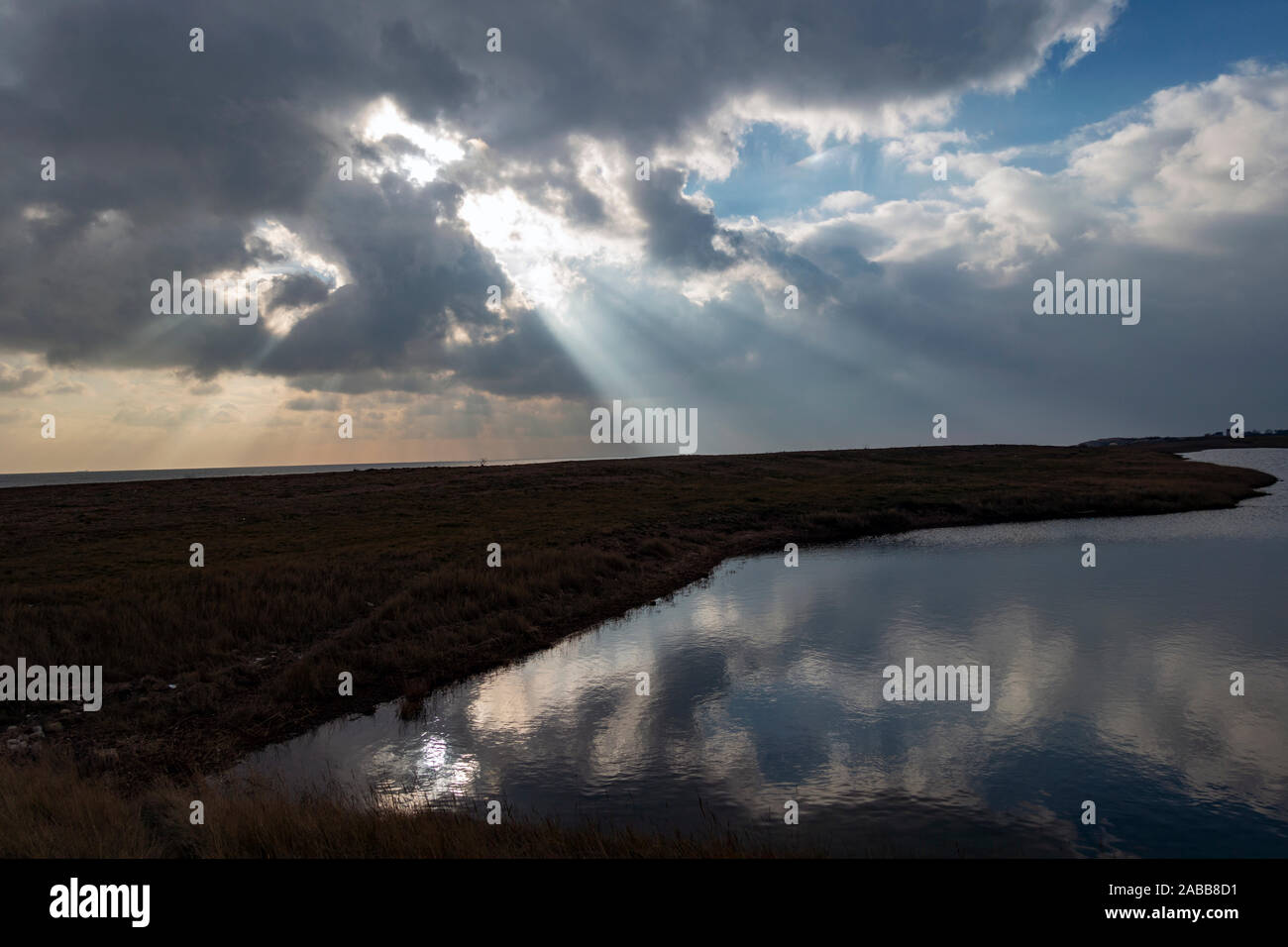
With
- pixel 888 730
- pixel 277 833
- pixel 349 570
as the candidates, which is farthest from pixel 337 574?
pixel 888 730

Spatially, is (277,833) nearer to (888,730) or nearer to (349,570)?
(888,730)

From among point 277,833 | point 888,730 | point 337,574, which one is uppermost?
point 337,574

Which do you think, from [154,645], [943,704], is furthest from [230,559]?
[943,704]

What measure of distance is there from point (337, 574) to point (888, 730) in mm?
22012

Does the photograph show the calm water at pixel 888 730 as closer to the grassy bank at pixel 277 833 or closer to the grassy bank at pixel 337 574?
the grassy bank at pixel 277 833

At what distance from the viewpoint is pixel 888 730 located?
1541cm

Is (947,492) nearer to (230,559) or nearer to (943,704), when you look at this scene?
(943,704)

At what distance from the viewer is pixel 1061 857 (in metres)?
10.3

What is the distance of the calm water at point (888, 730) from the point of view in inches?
455

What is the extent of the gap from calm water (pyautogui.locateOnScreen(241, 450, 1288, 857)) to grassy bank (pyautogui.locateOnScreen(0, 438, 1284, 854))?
2.23 meters

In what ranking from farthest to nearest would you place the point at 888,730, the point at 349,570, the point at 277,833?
the point at 349,570
the point at 888,730
the point at 277,833

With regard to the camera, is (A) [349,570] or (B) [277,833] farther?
(A) [349,570]

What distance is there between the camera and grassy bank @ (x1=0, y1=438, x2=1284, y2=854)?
55.1 ft

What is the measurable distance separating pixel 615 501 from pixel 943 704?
132 ft
